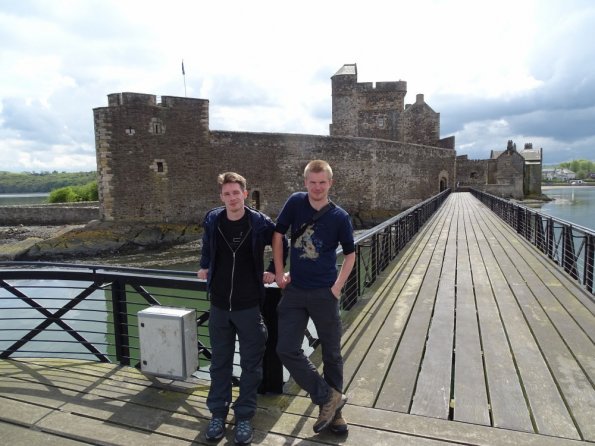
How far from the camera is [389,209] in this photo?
1134 inches

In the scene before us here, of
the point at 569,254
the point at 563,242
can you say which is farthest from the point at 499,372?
the point at 563,242

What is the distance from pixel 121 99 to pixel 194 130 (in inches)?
145

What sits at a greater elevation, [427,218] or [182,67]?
[182,67]

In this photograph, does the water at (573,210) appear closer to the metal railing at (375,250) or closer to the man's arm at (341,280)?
the metal railing at (375,250)

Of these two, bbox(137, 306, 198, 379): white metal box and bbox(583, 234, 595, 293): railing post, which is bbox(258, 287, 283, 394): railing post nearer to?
bbox(137, 306, 198, 379): white metal box

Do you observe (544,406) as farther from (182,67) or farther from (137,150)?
(182,67)

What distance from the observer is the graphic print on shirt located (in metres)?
2.55

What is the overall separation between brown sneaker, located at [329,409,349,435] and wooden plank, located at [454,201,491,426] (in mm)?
713

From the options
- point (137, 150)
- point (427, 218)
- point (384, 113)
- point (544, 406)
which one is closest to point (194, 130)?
point (137, 150)

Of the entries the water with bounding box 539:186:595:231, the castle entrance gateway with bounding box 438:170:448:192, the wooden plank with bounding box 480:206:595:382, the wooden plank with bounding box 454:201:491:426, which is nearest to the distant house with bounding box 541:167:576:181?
the water with bounding box 539:186:595:231

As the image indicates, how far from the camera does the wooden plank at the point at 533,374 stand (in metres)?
2.52

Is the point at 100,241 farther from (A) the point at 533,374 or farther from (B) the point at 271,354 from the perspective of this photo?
(A) the point at 533,374

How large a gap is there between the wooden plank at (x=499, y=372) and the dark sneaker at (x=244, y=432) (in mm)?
1443

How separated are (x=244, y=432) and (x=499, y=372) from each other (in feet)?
6.59
